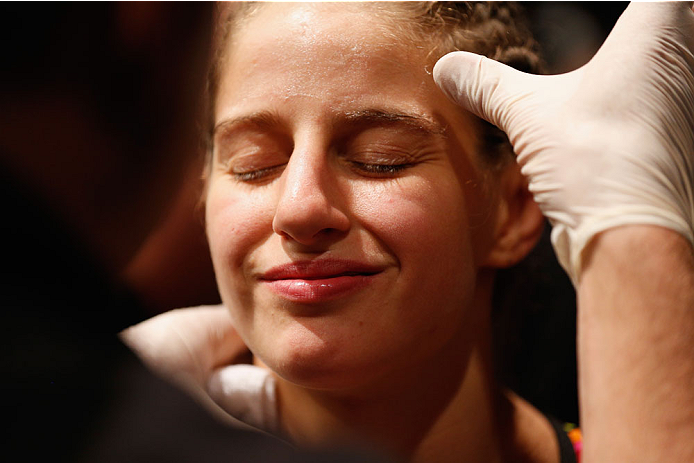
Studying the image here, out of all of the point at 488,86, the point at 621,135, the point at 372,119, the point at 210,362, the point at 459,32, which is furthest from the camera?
the point at 210,362

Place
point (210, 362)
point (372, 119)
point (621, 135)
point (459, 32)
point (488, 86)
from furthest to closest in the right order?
point (210, 362), point (459, 32), point (372, 119), point (488, 86), point (621, 135)

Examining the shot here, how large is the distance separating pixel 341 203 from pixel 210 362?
62 cm

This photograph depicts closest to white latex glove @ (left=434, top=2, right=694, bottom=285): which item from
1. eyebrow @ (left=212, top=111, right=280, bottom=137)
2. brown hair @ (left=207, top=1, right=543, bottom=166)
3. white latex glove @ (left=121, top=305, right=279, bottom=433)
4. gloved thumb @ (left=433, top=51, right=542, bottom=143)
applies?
gloved thumb @ (left=433, top=51, right=542, bottom=143)

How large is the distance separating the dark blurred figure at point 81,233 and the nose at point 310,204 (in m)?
0.20

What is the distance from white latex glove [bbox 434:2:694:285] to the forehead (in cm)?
29

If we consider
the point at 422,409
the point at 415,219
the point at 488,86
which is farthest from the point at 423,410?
the point at 488,86

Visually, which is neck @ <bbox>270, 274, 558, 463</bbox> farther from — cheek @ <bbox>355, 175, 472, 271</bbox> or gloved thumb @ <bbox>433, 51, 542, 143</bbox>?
gloved thumb @ <bbox>433, 51, 542, 143</bbox>

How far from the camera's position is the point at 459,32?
4.12 ft

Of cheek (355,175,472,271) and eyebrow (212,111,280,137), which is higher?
eyebrow (212,111,280,137)

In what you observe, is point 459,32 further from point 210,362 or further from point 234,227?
point 210,362

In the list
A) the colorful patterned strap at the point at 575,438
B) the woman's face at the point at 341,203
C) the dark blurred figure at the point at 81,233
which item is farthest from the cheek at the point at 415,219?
the colorful patterned strap at the point at 575,438

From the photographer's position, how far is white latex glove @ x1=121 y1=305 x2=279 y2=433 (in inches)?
55.2

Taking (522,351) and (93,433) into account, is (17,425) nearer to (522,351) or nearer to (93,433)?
(93,433)

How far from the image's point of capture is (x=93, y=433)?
779mm
